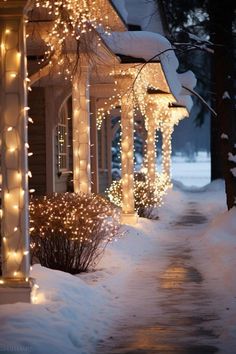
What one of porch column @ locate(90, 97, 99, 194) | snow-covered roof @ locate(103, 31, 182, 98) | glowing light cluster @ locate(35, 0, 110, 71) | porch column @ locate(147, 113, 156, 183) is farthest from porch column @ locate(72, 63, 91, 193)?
porch column @ locate(147, 113, 156, 183)

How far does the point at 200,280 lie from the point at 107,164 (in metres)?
17.5

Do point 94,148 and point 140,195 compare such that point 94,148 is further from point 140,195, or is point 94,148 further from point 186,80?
point 186,80

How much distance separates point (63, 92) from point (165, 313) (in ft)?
33.6

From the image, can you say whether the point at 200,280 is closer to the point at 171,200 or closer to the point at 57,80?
the point at 57,80

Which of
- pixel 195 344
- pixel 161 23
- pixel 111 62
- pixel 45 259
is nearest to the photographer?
pixel 195 344

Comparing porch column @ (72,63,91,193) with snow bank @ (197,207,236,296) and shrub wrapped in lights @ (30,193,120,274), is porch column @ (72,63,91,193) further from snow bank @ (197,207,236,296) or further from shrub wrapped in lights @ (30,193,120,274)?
snow bank @ (197,207,236,296)

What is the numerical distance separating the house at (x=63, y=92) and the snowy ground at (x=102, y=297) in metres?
0.59

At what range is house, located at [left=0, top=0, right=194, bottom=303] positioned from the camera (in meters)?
8.13

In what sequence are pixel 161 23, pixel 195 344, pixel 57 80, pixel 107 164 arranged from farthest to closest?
pixel 107 164, pixel 161 23, pixel 57 80, pixel 195 344

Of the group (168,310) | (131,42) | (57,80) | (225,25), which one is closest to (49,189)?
(57,80)

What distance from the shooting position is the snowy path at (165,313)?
738 centimetres

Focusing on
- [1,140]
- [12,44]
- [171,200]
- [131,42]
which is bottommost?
[171,200]

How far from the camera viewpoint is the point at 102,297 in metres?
9.74

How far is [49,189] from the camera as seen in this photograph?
1867 cm
